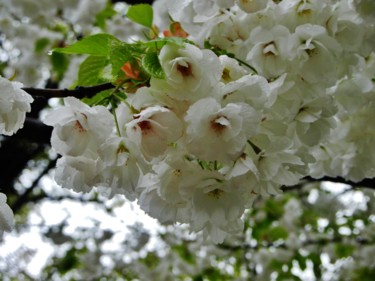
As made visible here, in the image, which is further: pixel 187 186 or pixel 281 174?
pixel 281 174

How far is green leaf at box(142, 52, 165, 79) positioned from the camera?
98 cm

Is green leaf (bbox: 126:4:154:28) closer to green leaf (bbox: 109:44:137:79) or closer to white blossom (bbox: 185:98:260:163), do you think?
green leaf (bbox: 109:44:137:79)

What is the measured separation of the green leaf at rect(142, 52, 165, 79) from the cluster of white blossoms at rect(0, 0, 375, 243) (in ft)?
0.06

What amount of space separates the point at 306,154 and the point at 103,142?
55 centimetres

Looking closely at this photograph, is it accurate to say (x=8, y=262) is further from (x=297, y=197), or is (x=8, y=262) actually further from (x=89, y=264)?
(x=297, y=197)

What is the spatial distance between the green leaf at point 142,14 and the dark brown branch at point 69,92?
57 cm

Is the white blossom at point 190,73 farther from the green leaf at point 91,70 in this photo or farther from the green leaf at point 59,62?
the green leaf at point 59,62

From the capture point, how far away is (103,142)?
3.25 feet

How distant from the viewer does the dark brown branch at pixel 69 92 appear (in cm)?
106

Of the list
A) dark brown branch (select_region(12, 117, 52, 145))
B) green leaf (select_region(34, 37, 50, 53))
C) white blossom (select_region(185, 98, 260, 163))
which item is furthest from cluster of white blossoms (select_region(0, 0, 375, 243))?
green leaf (select_region(34, 37, 50, 53))

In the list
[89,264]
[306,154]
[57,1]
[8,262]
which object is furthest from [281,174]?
[8,262]

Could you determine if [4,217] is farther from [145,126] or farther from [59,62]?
[59,62]

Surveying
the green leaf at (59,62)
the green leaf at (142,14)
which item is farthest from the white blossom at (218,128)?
the green leaf at (59,62)

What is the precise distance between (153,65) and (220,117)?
0.59 ft
